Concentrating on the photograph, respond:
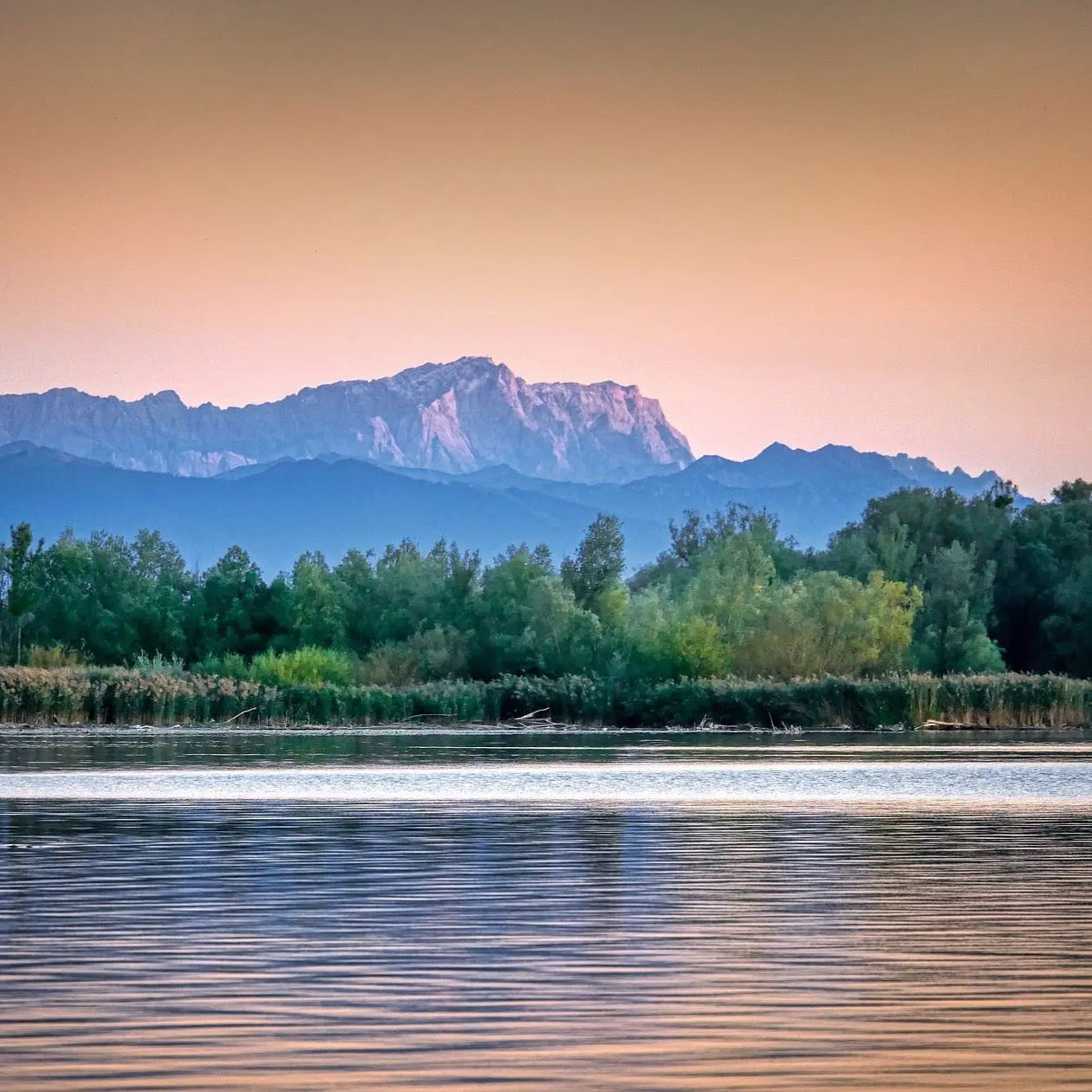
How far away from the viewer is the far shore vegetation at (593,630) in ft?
242

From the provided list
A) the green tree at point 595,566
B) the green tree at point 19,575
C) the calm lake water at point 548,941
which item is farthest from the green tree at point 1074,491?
the calm lake water at point 548,941

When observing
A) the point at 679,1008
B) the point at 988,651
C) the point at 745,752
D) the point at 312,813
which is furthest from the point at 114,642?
the point at 679,1008

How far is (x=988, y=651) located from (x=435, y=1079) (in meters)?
87.2

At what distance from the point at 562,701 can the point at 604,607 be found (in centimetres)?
2004

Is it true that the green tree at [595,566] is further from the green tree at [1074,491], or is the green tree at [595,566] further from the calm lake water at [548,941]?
the calm lake water at [548,941]

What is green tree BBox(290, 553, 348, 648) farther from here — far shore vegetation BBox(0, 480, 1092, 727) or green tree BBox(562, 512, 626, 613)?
green tree BBox(562, 512, 626, 613)

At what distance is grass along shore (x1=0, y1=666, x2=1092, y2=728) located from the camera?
70.9 metres

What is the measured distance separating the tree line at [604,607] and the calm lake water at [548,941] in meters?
54.9

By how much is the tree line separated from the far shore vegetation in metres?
0.13

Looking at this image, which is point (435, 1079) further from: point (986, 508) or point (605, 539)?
point (986, 508)

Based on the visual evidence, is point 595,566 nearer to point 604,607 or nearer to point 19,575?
point 604,607

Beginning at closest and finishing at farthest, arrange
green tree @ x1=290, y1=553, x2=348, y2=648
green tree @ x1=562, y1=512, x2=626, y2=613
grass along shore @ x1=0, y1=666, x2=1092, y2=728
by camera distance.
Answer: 1. grass along shore @ x1=0, y1=666, x2=1092, y2=728
2. green tree @ x1=562, y1=512, x2=626, y2=613
3. green tree @ x1=290, y1=553, x2=348, y2=648

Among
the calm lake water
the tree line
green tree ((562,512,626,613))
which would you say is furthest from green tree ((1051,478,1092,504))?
the calm lake water

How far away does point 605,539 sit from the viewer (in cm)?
10656
